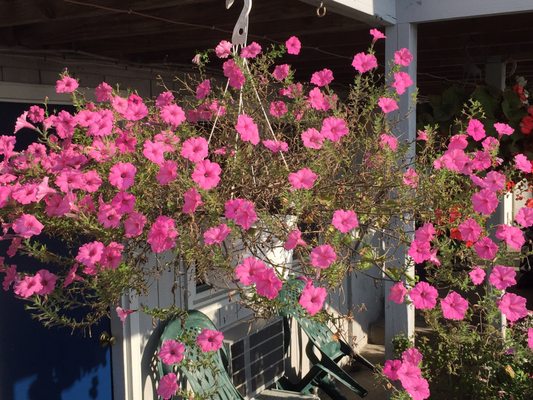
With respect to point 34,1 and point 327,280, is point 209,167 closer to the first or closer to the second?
point 327,280

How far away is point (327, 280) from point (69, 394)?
2.20m

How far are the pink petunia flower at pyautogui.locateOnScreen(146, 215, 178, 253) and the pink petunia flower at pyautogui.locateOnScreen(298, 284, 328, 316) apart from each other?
0.34 m

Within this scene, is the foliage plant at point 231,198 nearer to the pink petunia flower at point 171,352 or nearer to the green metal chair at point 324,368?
the pink petunia flower at point 171,352

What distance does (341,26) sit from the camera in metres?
3.24

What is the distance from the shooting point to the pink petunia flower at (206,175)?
1.50 meters

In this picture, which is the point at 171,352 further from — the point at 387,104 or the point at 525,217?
the point at 525,217

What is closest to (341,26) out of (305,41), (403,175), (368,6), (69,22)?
(368,6)

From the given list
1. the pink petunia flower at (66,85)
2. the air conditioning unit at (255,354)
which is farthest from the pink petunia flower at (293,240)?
the air conditioning unit at (255,354)

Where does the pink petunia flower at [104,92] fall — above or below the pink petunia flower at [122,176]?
above

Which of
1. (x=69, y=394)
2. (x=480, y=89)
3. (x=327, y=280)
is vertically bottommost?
(x=69, y=394)

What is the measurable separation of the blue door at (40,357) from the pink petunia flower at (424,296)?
203 centimetres

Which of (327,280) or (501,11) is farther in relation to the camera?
(501,11)

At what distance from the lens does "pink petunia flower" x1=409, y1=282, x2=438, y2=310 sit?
175cm

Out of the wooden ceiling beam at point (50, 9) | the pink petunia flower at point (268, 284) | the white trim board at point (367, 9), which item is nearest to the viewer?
the pink petunia flower at point (268, 284)
